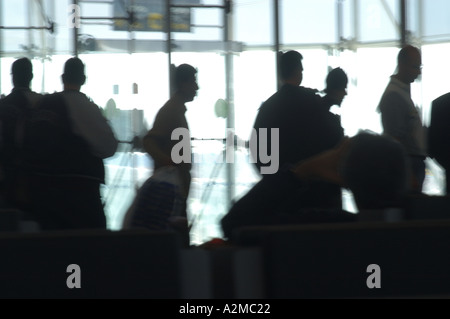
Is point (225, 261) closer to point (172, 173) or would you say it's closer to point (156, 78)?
point (172, 173)

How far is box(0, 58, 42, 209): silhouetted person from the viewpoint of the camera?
16.2 ft

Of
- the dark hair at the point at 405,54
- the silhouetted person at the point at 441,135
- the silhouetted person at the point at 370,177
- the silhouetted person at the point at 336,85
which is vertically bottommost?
the silhouetted person at the point at 370,177

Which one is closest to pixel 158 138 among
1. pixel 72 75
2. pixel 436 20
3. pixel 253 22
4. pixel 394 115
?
pixel 72 75

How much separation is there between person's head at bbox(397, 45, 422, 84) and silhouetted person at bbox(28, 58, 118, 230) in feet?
6.89

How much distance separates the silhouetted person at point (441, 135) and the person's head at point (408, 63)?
0.51 m

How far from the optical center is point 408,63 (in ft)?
19.3

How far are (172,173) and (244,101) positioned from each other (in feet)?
16.3

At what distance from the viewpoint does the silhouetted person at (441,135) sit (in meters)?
5.34

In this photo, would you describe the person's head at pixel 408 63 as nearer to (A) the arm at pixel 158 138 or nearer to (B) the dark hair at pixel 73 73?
(A) the arm at pixel 158 138

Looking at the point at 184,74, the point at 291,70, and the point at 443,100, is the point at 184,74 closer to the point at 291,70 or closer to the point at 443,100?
the point at 291,70

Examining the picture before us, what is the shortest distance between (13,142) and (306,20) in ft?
14.5

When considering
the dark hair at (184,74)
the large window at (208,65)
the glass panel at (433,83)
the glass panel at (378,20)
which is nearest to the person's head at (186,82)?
the dark hair at (184,74)

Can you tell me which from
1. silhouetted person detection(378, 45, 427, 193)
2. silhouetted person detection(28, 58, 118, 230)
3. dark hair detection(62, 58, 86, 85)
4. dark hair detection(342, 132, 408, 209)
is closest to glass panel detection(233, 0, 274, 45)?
silhouetted person detection(378, 45, 427, 193)

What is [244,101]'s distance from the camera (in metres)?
8.57
